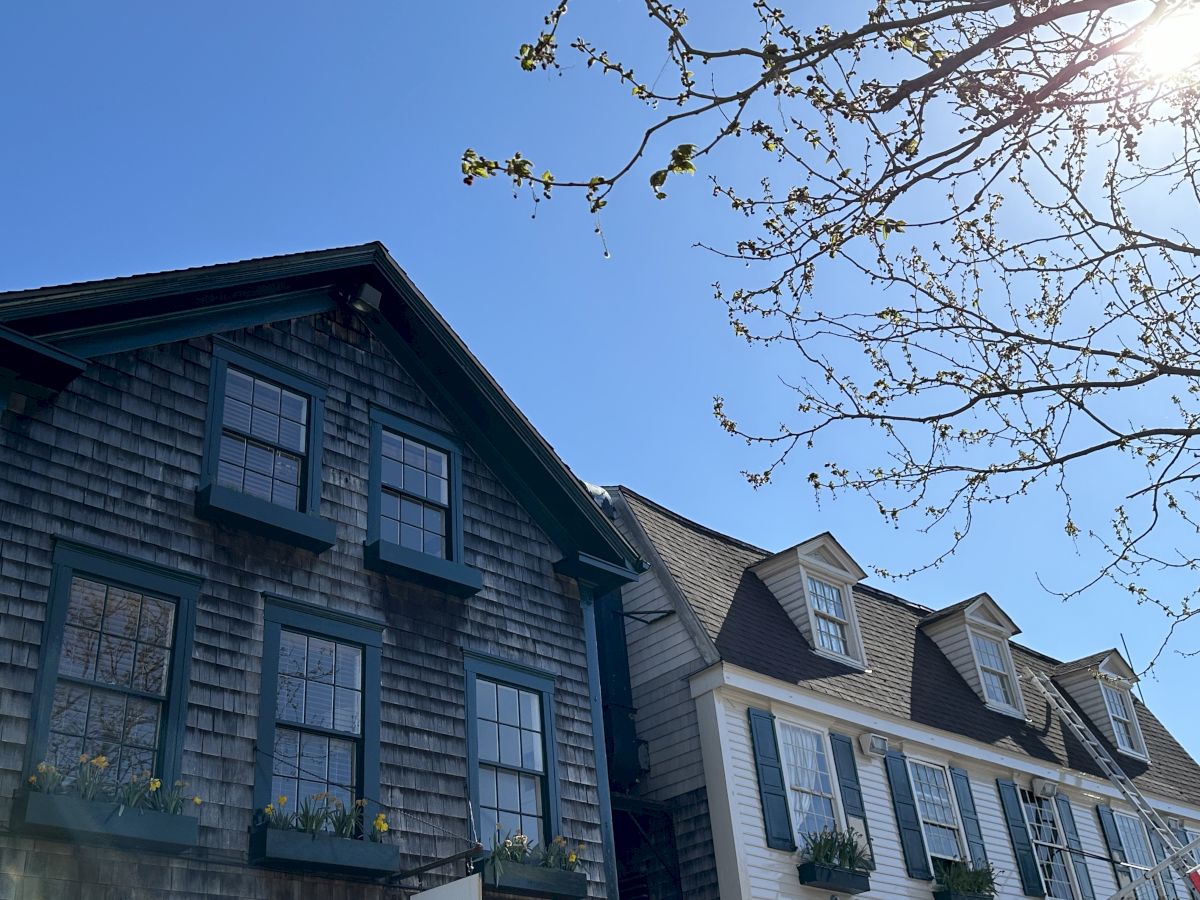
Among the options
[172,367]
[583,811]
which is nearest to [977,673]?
[583,811]

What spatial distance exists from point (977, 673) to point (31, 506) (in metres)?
16.5

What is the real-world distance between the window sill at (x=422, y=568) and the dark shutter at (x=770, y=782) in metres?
4.67

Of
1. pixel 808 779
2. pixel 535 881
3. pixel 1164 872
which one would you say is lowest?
pixel 535 881

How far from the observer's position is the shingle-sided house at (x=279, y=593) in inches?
378

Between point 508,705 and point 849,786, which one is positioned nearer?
point 508,705

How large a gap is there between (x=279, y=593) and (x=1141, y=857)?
17507mm

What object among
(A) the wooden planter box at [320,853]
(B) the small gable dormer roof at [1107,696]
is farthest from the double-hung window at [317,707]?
(B) the small gable dormer roof at [1107,696]

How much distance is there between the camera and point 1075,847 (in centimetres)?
2055

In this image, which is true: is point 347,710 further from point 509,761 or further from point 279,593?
point 509,761

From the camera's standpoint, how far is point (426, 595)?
1285cm

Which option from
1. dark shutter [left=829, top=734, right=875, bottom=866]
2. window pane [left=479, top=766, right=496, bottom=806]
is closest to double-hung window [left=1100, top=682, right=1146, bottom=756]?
dark shutter [left=829, top=734, right=875, bottom=866]

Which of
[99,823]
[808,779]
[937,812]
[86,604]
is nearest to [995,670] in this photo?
[937,812]

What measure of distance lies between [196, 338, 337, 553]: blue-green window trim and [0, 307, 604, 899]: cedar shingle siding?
0.37 ft

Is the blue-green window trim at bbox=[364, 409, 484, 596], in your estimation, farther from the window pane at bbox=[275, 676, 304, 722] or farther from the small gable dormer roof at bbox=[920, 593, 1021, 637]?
the small gable dormer roof at bbox=[920, 593, 1021, 637]
